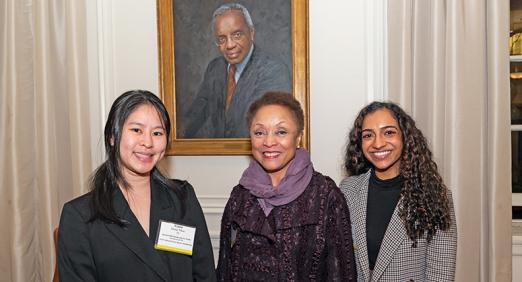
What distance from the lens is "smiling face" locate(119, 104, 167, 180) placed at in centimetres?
189

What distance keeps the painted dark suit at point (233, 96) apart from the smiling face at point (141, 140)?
1.39 metres

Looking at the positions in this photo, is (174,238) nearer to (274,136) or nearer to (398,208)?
(274,136)

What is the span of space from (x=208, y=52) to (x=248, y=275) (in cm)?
173

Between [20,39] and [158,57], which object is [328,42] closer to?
→ [158,57]

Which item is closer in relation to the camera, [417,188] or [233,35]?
[417,188]

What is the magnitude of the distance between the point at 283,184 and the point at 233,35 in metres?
1.47

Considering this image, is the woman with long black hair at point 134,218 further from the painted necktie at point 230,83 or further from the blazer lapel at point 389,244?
the painted necktie at point 230,83

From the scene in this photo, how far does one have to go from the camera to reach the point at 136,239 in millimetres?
1864

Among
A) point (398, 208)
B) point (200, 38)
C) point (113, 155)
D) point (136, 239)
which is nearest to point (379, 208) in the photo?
point (398, 208)

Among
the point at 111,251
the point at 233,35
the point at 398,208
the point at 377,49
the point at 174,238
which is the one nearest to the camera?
the point at 111,251

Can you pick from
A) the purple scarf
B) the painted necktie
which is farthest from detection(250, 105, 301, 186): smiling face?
the painted necktie

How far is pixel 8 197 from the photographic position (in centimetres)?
352

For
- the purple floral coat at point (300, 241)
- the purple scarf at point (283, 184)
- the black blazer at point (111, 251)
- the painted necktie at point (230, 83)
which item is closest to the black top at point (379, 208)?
the purple floral coat at point (300, 241)

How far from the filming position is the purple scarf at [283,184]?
2145 millimetres
